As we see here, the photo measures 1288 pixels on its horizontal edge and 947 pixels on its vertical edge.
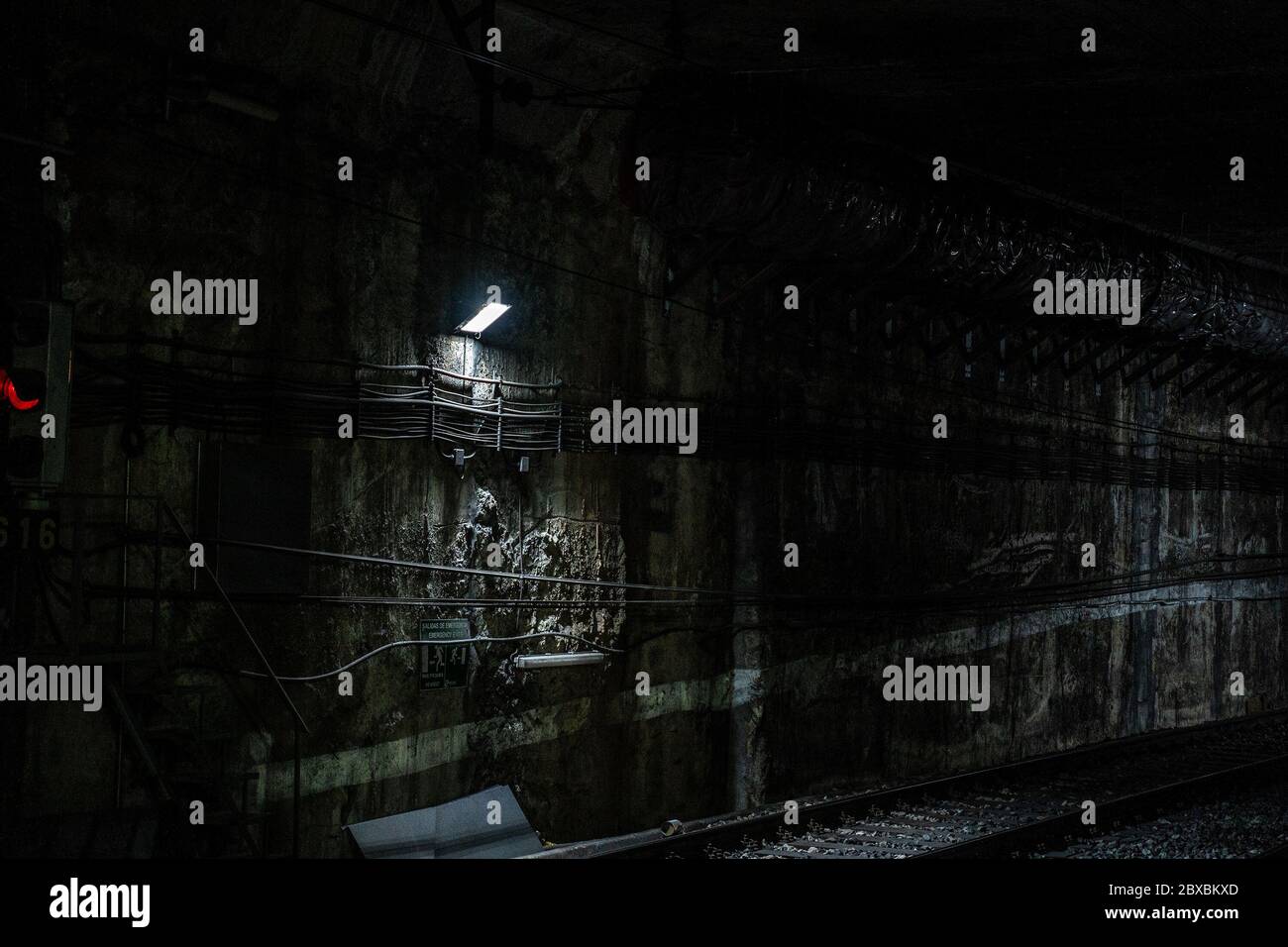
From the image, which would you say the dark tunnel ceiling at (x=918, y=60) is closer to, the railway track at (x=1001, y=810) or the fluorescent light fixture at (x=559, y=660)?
the fluorescent light fixture at (x=559, y=660)

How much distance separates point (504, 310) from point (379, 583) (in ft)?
6.67

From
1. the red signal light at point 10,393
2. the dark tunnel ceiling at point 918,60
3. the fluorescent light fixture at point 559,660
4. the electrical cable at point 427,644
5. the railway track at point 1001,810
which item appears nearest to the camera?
the red signal light at point 10,393

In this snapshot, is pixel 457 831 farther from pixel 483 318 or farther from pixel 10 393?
pixel 10 393

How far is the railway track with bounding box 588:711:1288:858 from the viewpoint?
8203 mm

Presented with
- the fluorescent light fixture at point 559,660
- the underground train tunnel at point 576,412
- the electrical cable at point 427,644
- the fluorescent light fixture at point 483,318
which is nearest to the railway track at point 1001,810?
the underground train tunnel at point 576,412

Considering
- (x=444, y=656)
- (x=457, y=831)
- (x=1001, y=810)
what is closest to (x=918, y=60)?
(x=444, y=656)

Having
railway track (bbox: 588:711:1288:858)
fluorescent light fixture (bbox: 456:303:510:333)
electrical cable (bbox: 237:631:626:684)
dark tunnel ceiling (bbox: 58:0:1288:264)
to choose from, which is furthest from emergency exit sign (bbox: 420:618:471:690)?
dark tunnel ceiling (bbox: 58:0:1288:264)

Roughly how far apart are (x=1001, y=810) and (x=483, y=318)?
5.46 meters

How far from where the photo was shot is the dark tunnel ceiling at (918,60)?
7840 millimetres

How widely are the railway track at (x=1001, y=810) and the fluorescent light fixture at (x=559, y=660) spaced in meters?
1.55

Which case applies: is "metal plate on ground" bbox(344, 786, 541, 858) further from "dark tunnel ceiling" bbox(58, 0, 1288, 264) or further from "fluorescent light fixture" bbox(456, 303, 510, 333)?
"dark tunnel ceiling" bbox(58, 0, 1288, 264)

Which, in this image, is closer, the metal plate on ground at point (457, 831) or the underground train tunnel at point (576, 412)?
the underground train tunnel at point (576, 412)

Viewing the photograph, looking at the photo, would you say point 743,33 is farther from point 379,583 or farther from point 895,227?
point 379,583

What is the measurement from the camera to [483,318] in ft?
28.4
